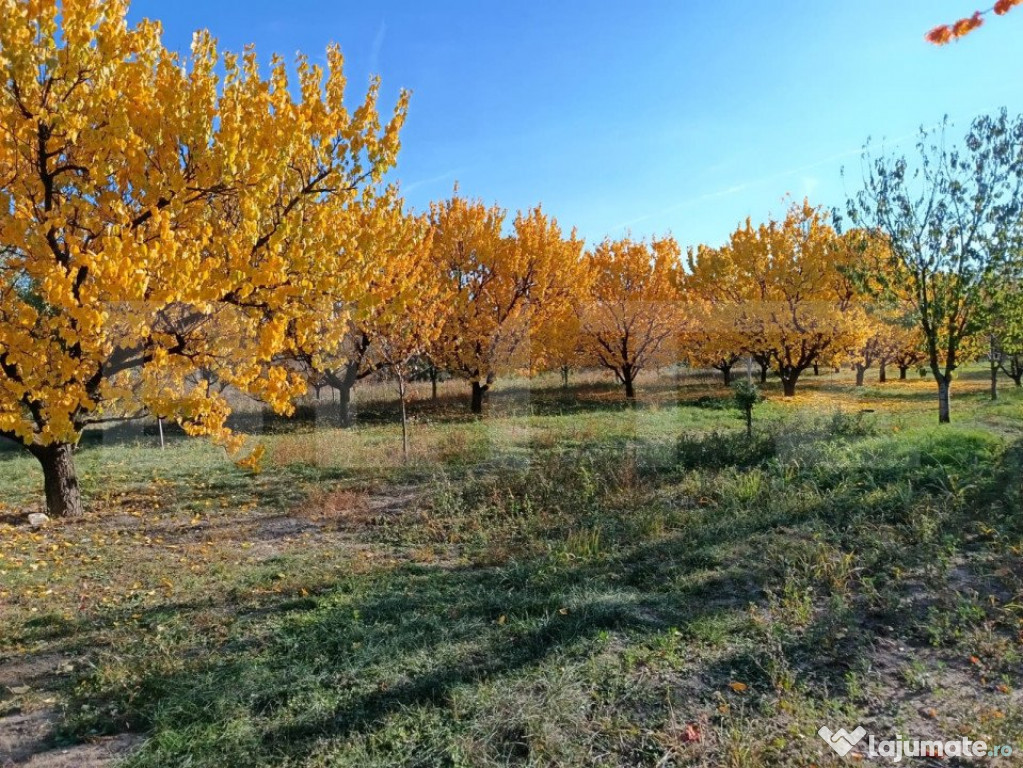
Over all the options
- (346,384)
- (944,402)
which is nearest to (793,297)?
(944,402)

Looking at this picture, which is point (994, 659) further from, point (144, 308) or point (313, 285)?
point (144, 308)

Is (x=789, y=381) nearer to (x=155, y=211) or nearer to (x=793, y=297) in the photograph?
(x=793, y=297)

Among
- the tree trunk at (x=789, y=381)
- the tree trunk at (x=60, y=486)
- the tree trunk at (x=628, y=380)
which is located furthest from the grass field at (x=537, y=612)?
the tree trunk at (x=628, y=380)

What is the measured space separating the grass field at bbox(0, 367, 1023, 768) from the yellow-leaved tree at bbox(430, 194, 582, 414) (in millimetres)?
8586

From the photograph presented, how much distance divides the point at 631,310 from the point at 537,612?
15.8 meters

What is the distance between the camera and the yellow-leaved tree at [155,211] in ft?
12.7

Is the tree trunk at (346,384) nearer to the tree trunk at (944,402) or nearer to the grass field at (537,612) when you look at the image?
the grass field at (537,612)

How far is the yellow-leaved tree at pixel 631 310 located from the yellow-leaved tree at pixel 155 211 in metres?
13.9

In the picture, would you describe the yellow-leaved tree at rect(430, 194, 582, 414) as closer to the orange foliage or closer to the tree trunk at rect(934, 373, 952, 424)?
the tree trunk at rect(934, 373, 952, 424)

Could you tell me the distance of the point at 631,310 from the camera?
18.6 metres

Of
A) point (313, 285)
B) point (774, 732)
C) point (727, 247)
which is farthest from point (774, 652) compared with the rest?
point (727, 247)

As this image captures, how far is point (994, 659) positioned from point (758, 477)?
3406 millimetres

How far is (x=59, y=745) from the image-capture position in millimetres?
2539

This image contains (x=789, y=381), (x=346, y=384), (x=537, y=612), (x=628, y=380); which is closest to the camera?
(x=537, y=612)
